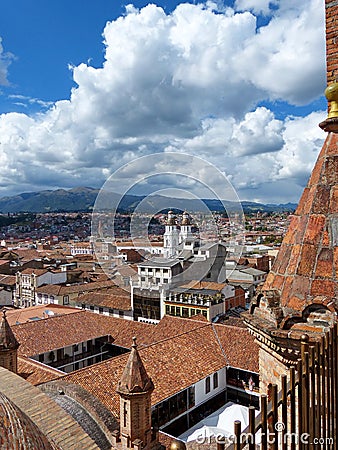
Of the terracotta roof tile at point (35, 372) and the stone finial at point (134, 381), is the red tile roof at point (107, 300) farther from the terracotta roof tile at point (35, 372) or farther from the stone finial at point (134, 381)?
the stone finial at point (134, 381)

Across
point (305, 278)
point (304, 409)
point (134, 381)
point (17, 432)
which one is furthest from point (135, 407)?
point (304, 409)

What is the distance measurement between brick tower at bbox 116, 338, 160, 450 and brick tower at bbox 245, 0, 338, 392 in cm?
767

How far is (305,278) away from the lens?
410 centimetres

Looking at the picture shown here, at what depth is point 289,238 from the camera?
14.8 ft

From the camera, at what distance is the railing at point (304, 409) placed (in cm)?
219

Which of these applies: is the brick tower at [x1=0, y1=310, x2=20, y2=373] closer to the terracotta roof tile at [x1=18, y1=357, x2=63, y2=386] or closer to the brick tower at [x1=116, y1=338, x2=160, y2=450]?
the terracotta roof tile at [x1=18, y1=357, x2=63, y2=386]

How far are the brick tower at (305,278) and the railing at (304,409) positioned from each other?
Answer: 1.97 ft

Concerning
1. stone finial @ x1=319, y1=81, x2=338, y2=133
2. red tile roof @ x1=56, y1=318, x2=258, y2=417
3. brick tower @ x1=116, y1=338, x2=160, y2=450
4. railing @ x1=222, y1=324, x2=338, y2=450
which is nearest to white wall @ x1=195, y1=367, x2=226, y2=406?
red tile roof @ x1=56, y1=318, x2=258, y2=417

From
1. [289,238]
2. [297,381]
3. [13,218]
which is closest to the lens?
[297,381]

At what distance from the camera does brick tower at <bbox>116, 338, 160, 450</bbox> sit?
36.0 ft

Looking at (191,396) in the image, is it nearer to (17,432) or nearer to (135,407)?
(135,407)

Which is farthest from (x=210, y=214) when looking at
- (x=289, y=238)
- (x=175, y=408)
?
(x=289, y=238)

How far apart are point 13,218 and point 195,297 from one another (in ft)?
483

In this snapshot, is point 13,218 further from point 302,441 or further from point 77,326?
point 302,441
